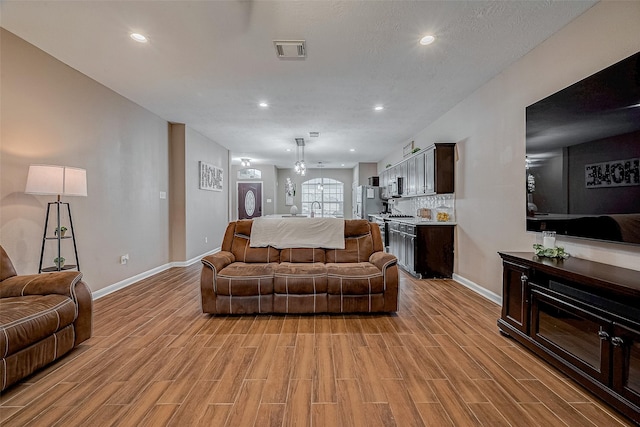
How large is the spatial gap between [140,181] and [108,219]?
888 millimetres

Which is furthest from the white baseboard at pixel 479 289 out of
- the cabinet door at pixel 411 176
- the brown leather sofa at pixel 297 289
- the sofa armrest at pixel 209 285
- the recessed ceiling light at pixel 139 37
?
the recessed ceiling light at pixel 139 37

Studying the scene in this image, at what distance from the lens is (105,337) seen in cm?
248

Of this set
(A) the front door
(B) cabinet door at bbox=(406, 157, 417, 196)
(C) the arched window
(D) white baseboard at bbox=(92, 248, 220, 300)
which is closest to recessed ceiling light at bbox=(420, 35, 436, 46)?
(B) cabinet door at bbox=(406, 157, 417, 196)

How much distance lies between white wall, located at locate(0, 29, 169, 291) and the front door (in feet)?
17.7

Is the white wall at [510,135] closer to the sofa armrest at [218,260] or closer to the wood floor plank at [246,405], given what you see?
the wood floor plank at [246,405]

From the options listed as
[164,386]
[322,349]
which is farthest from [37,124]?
[322,349]

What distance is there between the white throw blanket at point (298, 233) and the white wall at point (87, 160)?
200cm

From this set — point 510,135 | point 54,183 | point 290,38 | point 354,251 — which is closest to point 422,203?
point 510,135

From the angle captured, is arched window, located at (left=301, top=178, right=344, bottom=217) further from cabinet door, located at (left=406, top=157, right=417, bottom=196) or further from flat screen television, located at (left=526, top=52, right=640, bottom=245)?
flat screen television, located at (left=526, top=52, right=640, bottom=245)

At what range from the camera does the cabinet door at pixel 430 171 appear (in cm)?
450

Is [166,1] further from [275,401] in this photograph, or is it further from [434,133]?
[434,133]

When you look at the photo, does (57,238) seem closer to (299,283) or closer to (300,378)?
(299,283)

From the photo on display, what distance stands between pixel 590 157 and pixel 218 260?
336cm

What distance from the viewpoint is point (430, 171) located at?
465 cm
